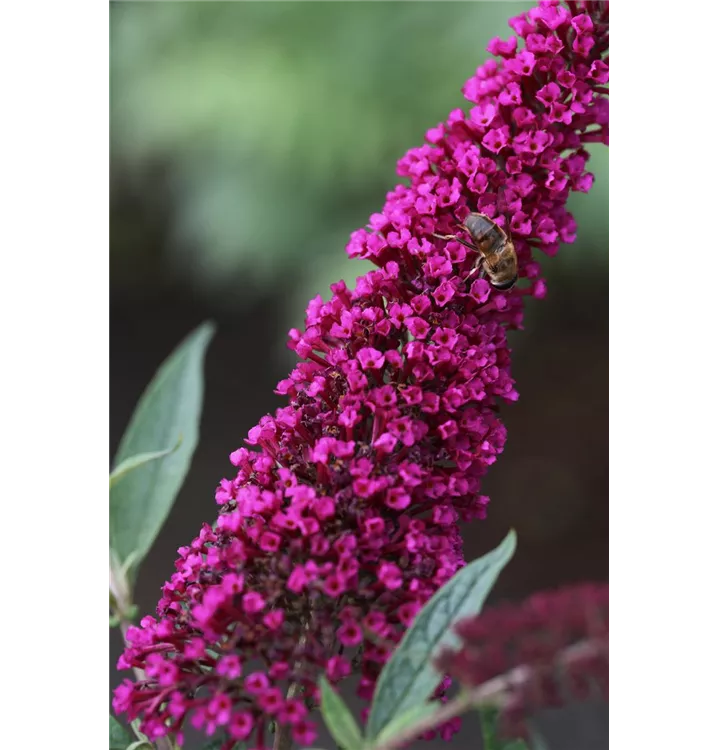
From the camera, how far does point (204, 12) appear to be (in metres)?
1.60

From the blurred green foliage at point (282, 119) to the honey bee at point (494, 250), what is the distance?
2.38 feet

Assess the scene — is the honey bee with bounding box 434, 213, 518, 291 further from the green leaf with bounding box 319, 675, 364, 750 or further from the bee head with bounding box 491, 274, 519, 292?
the green leaf with bounding box 319, 675, 364, 750

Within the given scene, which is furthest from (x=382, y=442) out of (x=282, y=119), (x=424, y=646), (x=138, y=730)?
(x=282, y=119)

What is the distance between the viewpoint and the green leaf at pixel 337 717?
0.65 metres

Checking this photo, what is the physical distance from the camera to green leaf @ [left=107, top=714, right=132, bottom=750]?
0.90m

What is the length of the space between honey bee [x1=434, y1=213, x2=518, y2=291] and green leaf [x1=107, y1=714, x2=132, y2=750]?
59 cm

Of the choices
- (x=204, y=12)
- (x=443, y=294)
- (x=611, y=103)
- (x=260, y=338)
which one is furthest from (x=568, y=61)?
(x=260, y=338)

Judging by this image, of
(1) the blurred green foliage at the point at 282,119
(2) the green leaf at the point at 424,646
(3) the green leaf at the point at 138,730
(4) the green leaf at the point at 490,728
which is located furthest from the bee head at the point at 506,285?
(1) the blurred green foliage at the point at 282,119

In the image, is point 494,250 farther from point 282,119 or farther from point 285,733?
point 282,119

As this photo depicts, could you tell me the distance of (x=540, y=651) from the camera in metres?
0.60

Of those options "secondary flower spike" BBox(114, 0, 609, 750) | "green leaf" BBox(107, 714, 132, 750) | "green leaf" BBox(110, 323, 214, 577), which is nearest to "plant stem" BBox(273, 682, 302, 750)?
"secondary flower spike" BBox(114, 0, 609, 750)

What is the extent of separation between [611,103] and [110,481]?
69 cm

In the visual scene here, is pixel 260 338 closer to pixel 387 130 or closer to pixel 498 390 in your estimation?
pixel 387 130

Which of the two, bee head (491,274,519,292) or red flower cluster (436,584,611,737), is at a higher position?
bee head (491,274,519,292)
